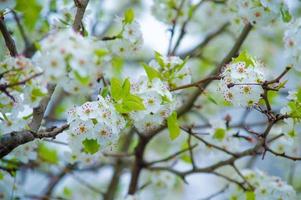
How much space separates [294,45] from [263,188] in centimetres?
68

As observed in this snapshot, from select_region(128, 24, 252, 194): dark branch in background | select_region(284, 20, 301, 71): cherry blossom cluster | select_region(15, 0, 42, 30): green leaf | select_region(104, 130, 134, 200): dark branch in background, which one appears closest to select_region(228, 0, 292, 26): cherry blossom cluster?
select_region(284, 20, 301, 71): cherry blossom cluster

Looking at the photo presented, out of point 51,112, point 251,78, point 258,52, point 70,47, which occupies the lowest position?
point 51,112

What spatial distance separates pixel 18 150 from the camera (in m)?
1.97

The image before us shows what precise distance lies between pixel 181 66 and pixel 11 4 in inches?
26.6

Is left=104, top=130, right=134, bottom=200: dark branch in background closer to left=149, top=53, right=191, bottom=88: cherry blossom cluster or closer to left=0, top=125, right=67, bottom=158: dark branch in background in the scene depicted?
left=149, top=53, right=191, bottom=88: cherry blossom cluster

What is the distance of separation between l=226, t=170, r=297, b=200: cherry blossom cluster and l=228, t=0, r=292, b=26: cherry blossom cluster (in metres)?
0.70

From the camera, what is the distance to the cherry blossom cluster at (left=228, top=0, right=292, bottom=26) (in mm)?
1992

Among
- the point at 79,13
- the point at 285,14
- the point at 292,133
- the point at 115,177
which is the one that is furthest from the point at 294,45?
the point at 115,177

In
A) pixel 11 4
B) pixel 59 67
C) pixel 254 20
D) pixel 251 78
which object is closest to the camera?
pixel 59 67

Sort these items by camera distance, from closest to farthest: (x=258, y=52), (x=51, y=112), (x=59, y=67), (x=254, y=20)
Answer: (x=59, y=67) → (x=254, y=20) → (x=51, y=112) → (x=258, y=52)

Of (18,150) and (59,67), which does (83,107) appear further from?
(18,150)

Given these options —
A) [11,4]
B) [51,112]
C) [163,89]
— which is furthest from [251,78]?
[51,112]

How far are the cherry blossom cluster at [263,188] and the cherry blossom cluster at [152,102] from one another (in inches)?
28.4

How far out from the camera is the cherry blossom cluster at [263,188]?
7.00 ft
